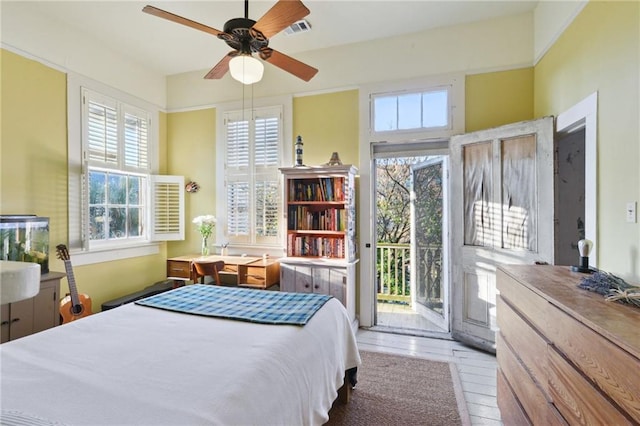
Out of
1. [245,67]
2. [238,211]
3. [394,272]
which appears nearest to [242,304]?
[245,67]

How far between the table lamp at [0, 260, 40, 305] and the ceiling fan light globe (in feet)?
6.31

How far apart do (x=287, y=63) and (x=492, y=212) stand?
241 centimetres

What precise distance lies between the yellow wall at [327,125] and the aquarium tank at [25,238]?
2.76 m

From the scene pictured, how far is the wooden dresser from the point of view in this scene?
892 millimetres

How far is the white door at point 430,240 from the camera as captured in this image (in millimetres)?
3740

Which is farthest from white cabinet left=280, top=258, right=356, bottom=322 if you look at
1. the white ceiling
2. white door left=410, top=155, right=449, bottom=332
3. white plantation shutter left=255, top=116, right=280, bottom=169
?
the white ceiling

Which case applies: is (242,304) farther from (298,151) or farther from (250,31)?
(298,151)

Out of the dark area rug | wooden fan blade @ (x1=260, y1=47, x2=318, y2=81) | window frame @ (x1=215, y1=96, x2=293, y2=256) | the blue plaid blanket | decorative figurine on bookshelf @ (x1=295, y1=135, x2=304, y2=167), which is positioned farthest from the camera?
window frame @ (x1=215, y1=96, x2=293, y2=256)

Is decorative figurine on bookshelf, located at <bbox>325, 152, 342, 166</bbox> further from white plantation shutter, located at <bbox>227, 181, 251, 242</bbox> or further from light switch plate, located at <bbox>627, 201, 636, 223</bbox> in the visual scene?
light switch plate, located at <bbox>627, 201, 636, 223</bbox>

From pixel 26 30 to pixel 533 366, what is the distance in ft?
15.8

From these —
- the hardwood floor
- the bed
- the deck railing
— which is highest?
the bed

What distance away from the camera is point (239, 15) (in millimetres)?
3197

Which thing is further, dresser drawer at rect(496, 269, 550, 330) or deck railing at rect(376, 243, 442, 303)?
deck railing at rect(376, 243, 442, 303)

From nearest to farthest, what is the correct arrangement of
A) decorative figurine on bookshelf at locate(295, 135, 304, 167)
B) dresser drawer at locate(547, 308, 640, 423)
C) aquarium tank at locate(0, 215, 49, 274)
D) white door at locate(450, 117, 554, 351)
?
dresser drawer at locate(547, 308, 640, 423)
aquarium tank at locate(0, 215, 49, 274)
white door at locate(450, 117, 554, 351)
decorative figurine on bookshelf at locate(295, 135, 304, 167)
